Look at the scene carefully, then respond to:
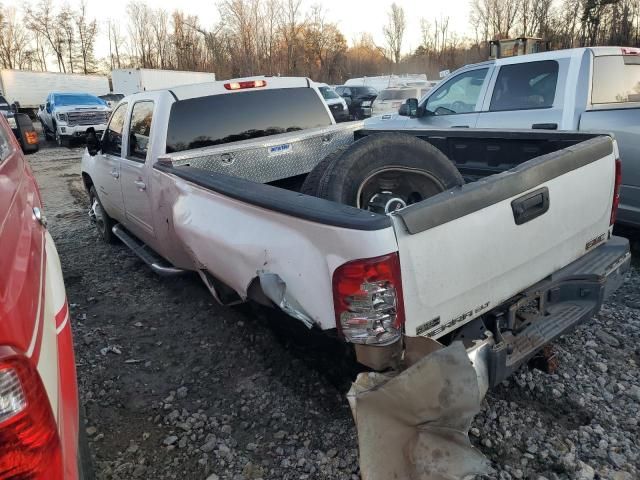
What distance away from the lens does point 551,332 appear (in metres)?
2.59

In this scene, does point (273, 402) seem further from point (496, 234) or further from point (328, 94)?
point (328, 94)

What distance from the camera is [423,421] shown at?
180cm

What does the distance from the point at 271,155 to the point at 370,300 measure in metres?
2.56

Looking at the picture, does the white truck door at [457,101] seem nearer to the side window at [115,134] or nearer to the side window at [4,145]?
the side window at [115,134]

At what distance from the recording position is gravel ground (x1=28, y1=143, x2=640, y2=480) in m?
2.49

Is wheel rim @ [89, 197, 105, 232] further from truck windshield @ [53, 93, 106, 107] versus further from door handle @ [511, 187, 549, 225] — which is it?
truck windshield @ [53, 93, 106, 107]

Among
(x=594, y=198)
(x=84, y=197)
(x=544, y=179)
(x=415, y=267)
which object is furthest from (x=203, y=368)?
(x=84, y=197)

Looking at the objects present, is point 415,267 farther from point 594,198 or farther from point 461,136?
point 461,136

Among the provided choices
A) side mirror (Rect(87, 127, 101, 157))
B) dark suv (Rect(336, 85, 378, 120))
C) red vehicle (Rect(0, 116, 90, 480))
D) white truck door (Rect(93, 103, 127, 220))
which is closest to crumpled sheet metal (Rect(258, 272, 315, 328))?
red vehicle (Rect(0, 116, 90, 480))

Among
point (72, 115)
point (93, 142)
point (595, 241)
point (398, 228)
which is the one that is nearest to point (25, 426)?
point (398, 228)

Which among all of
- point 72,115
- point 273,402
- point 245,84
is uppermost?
point 72,115

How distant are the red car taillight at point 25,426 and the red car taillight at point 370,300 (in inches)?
42.9

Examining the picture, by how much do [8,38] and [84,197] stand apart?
62.2 metres

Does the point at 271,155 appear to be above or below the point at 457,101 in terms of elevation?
below
